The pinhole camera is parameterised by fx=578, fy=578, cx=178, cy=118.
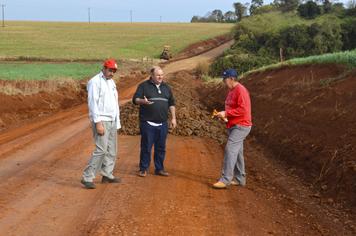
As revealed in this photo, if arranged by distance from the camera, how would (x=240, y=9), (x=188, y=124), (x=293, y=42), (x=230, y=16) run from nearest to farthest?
(x=188, y=124)
(x=293, y=42)
(x=240, y=9)
(x=230, y=16)

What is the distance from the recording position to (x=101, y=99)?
9016mm

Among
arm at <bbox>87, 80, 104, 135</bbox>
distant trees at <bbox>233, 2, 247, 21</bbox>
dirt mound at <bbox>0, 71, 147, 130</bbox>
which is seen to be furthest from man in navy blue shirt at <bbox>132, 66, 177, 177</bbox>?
distant trees at <bbox>233, 2, 247, 21</bbox>

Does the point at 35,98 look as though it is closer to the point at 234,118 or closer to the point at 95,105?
the point at 95,105

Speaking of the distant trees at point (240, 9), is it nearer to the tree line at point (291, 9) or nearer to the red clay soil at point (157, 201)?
the tree line at point (291, 9)

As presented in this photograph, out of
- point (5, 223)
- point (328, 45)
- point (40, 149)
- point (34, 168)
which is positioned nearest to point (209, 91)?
point (328, 45)

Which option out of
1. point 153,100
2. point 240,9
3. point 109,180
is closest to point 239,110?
point 153,100

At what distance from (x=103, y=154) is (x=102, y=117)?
0.60 meters

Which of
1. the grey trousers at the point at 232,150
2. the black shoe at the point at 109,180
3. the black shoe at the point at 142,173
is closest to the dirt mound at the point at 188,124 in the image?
the black shoe at the point at 142,173

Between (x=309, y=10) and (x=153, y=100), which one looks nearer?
(x=153, y=100)

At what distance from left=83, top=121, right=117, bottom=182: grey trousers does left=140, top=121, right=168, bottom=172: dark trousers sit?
2.59 ft

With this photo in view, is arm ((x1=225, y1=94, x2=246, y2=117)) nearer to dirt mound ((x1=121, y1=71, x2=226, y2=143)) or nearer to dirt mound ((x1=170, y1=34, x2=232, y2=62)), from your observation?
dirt mound ((x1=121, y1=71, x2=226, y2=143))

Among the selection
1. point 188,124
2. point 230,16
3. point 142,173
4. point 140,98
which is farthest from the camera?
point 230,16

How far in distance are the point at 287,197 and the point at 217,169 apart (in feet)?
7.06

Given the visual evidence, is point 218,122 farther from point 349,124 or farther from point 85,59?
point 85,59
